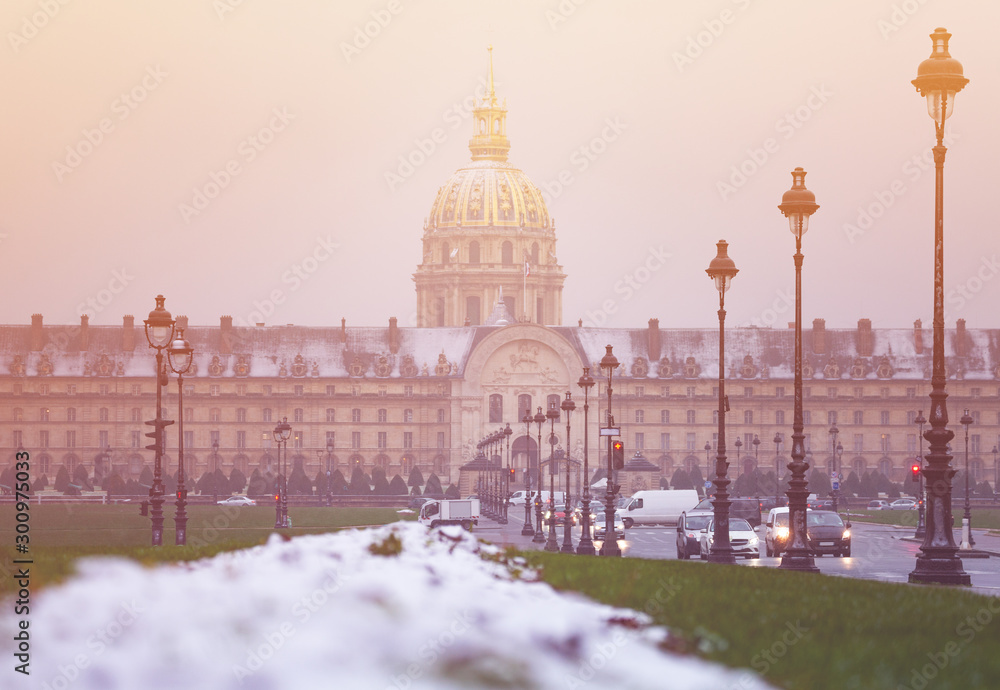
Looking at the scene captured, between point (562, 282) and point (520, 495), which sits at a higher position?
point (562, 282)

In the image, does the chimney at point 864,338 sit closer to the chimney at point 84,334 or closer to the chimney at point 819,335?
the chimney at point 819,335

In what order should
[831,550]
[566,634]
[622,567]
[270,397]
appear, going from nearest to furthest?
1. [566,634]
2. [622,567]
3. [831,550]
4. [270,397]

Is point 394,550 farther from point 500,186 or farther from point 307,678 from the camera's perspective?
point 500,186

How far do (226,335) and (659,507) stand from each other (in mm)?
63515

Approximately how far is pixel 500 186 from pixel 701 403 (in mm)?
65946

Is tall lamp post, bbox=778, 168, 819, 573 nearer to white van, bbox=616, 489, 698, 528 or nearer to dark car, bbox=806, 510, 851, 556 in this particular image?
dark car, bbox=806, 510, 851, 556

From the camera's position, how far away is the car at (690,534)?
45062mm

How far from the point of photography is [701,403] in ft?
460

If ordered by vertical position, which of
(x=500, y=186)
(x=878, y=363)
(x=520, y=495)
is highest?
(x=500, y=186)

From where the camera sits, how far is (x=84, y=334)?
13912 cm

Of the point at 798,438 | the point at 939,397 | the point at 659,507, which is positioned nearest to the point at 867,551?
the point at 798,438

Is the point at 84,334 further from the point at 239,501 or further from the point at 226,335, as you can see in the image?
the point at 239,501

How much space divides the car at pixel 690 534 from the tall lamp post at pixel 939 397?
19544 mm

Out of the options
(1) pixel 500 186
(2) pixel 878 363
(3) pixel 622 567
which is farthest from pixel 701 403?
Answer: (3) pixel 622 567
